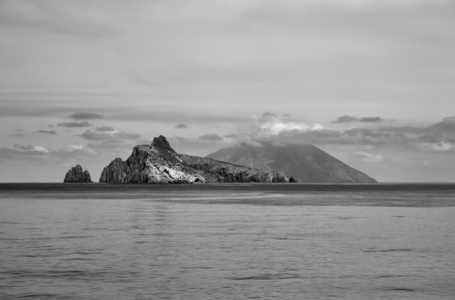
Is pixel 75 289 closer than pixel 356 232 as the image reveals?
Yes

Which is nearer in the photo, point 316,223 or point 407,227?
point 407,227

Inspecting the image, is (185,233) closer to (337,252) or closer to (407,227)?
(337,252)

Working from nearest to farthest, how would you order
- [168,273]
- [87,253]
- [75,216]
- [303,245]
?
[168,273], [87,253], [303,245], [75,216]

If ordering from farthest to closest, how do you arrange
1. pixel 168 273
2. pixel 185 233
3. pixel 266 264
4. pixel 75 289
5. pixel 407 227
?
pixel 407 227
pixel 185 233
pixel 266 264
pixel 168 273
pixel 75 289

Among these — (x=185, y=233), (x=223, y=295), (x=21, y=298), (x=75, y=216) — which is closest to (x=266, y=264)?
(x=223, y=295)

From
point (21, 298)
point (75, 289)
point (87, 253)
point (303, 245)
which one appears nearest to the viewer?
point (21, 298)

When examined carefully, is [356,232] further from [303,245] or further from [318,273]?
[318,273]

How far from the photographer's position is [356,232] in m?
57.1

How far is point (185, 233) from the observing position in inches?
2202

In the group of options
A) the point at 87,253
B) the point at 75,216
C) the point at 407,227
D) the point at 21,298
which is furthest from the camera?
the point at 75,216

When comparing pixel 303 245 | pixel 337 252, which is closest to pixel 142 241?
pixel 303 245

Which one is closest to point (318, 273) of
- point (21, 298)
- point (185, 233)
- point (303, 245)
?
point (303, 245)

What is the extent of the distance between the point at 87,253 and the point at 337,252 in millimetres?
18058

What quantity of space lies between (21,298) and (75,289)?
9.28 feet
